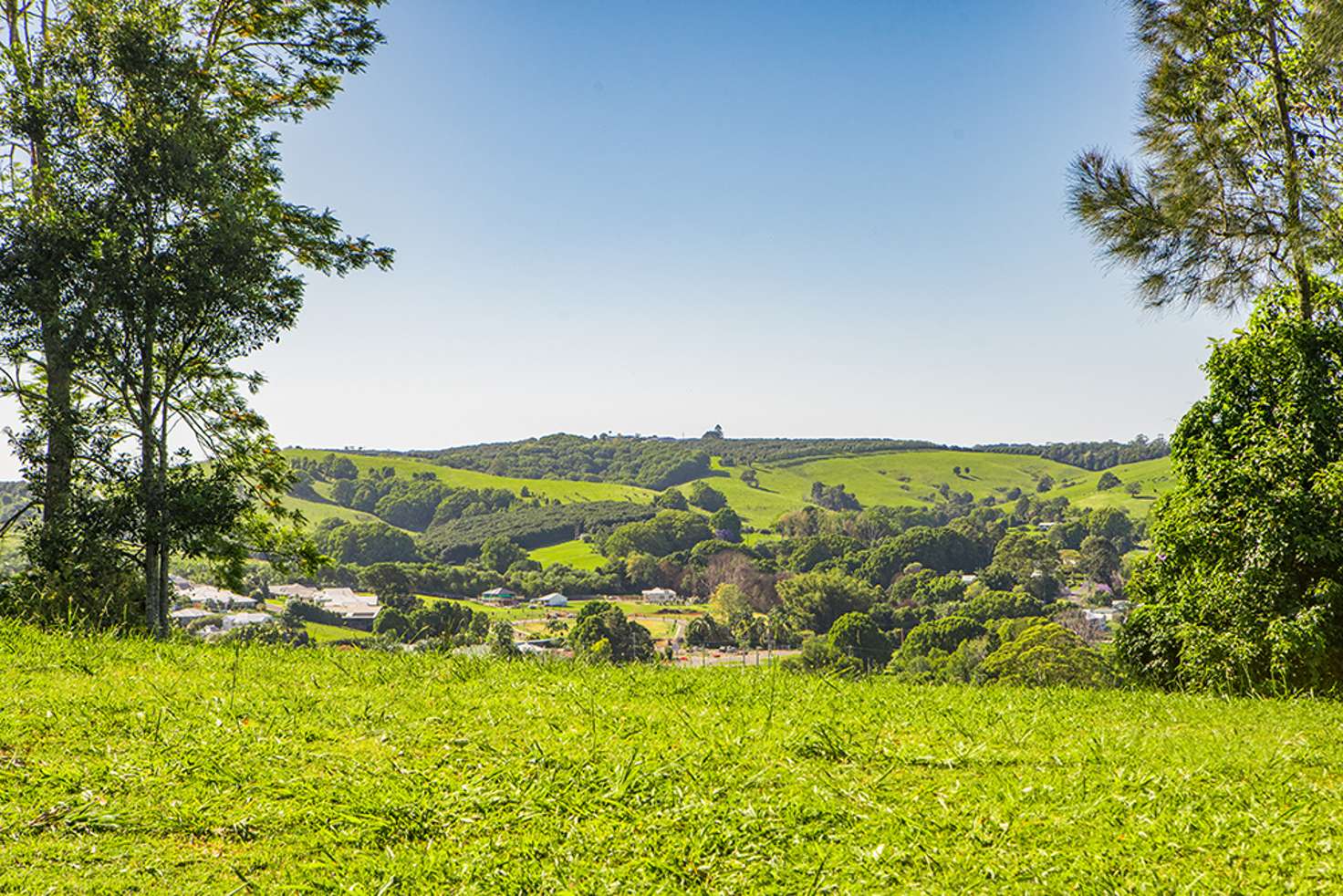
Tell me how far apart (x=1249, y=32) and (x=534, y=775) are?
1288 cm

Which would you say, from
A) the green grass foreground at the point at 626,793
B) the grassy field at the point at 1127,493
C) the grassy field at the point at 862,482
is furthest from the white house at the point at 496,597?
the grassy field at the point at 1127,493

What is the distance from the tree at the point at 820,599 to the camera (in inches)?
2677

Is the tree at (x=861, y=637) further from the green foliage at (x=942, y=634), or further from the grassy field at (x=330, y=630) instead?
the grassy field at (x=330, y=630)

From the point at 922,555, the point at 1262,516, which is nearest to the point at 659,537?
the point at 922,555

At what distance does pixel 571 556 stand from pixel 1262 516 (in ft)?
319

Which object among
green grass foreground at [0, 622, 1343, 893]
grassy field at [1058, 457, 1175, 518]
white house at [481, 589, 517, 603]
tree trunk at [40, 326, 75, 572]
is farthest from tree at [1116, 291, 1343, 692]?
grassy field at [1058, 457, 1175, 518]

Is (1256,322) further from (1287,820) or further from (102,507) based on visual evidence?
(102,507)

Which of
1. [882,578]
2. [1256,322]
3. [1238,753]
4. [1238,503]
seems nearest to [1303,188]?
[1256,322]

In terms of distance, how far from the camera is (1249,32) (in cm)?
1109

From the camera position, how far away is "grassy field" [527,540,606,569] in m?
98.8

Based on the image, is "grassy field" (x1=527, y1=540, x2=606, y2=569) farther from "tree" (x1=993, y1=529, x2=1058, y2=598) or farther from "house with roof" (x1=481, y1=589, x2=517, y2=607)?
"tree" (x1=993, y1=529, x2=1058, y2=598)

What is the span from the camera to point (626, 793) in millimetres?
4391

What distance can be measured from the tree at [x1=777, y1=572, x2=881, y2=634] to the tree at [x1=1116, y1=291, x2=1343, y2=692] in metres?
56.2

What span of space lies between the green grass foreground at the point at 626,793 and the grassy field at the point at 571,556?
91.2 meters
